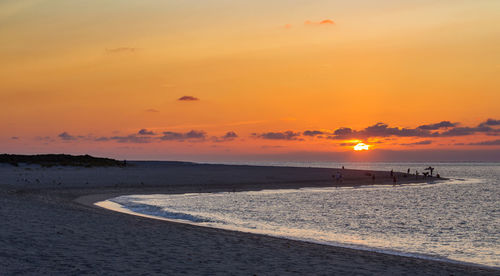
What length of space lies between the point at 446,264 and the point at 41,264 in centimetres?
1292

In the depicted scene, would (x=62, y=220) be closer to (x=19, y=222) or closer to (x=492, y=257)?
(x=19, y=222)

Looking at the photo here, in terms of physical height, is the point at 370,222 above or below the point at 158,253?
below

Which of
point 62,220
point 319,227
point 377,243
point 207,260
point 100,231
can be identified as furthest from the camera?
point 319,227

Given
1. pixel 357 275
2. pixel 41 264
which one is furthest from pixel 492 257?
pixel 41 264

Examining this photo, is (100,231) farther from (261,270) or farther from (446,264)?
(446,264)

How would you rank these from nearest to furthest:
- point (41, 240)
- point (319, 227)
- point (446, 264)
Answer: point (41, 240)
point (446, 264)
point (319, 227)

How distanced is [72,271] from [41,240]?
411 cm

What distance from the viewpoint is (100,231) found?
1762 cm

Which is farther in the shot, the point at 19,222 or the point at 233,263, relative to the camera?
the point at 19,222

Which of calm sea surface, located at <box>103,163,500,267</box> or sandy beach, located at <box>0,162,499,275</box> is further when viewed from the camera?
calm sea surface, located at <box>103,163,500,267</box>

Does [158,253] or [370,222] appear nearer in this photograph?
[158,253]

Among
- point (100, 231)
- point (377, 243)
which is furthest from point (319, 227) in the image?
point (100, 231)

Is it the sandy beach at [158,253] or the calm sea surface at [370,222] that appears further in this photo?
the calm sea surface at [370,222]

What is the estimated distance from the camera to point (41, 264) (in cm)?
1172
